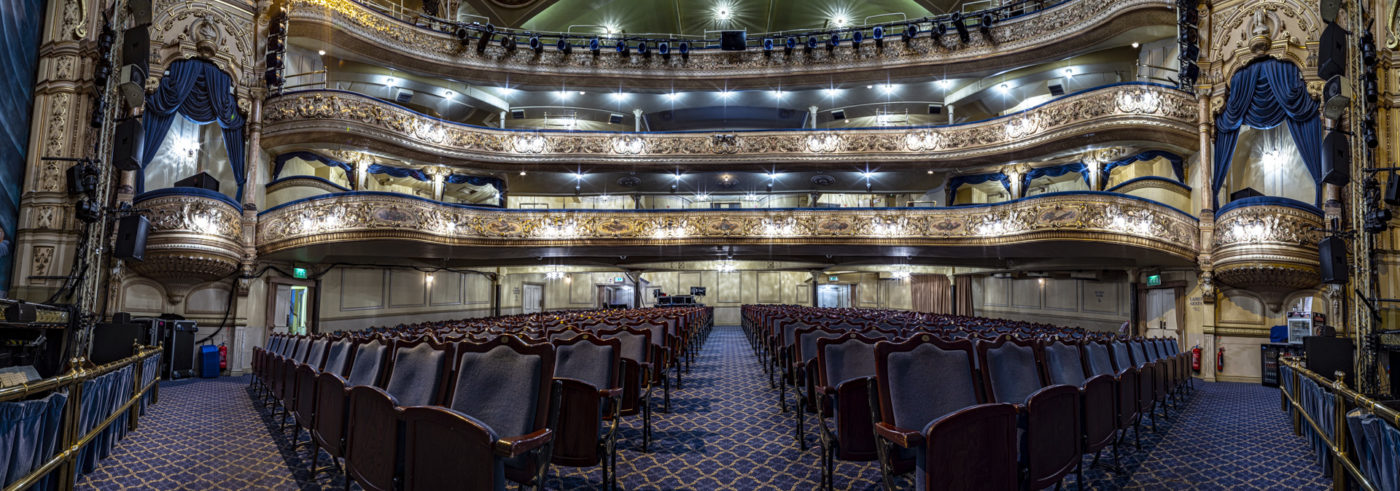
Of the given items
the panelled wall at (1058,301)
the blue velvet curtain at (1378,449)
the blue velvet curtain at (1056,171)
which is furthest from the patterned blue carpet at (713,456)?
the blue velvet curtain at (1056,171)

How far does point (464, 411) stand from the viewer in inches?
109

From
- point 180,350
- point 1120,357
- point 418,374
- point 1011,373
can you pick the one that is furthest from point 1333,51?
point 180,350

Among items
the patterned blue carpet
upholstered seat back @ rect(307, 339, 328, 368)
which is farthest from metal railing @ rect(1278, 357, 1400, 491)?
upholstered seat back @ rect(307, 339, 328, 368)

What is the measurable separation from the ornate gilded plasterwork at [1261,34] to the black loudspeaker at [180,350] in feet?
57.2

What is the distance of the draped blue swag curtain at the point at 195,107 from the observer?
9.73 meters

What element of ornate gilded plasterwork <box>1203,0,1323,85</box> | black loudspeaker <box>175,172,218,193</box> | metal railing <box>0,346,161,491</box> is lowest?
metal railing <box>0,346,161,491</box>

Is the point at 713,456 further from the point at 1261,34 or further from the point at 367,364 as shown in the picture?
the point at 1261,34

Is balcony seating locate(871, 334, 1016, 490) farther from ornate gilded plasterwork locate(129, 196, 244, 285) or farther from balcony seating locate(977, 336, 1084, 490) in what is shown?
ornate gilded plasterwork locate(129, 196, 244, 285)

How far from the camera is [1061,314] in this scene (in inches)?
571

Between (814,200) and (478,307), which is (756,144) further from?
(478,307)

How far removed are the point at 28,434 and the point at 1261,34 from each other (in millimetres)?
14488

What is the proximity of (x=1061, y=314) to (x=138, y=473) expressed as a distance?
16100 millimetres

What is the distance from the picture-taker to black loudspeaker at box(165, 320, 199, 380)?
9.33 metres

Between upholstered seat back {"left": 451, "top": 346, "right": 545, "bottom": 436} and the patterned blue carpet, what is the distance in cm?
100
